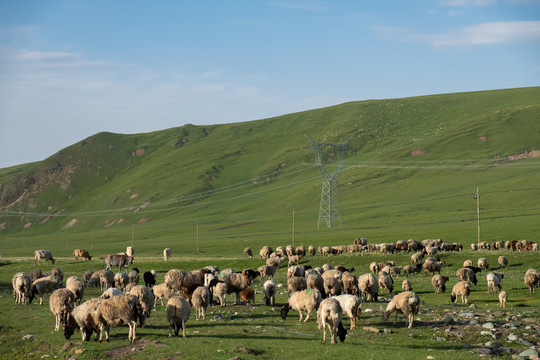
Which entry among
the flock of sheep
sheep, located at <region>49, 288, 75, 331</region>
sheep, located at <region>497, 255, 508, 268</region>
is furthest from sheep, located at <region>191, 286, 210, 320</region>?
sheep, located at <region>497, 255, 508, 268</region>

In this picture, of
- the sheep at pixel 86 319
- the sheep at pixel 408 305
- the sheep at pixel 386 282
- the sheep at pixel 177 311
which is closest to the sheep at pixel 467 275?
the sheep at pixel 386 282

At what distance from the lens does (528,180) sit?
149 m

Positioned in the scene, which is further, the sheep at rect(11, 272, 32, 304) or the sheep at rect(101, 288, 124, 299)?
the sheep at rect(11, 272, 32, 304)

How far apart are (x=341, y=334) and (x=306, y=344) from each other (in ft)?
4.84

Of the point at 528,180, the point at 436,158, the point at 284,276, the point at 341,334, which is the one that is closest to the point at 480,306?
the point at 341,334

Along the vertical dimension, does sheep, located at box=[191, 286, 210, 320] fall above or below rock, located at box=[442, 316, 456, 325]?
above

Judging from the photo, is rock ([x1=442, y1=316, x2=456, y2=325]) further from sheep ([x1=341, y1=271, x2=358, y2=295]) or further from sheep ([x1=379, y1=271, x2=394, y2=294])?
sheep ([x1=379, y1=271, x2=394, y2=294])

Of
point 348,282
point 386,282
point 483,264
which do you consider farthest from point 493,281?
point 483,264

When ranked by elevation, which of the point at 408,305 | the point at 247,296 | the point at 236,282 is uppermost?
the point at 408,305

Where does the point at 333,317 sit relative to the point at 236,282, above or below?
above

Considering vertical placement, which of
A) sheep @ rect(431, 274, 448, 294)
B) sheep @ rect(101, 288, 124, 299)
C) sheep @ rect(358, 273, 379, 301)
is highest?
sheep @ rect(101, 288, 124, 299)

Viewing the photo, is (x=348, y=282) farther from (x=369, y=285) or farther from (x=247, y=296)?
(x=247, y=296)

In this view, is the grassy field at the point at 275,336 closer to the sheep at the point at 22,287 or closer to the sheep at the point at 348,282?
the sheep at the point at 22,287

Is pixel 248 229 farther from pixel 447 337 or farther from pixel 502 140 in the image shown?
→ pixel 447 337
